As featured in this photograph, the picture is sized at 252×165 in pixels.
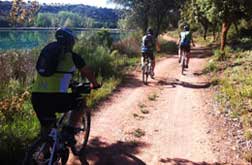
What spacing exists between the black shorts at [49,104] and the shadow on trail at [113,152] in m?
1.57

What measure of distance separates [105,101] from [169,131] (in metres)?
3.12

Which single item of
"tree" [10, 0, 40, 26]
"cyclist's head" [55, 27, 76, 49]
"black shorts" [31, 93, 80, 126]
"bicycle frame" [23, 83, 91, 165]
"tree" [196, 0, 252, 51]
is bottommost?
"bicycle frame" [23, 83, 91, 165]

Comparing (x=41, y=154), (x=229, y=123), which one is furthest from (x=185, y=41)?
(x=41, y=154)

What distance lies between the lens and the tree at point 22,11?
41.6 ft

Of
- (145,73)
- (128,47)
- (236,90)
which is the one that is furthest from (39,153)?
(128,47)

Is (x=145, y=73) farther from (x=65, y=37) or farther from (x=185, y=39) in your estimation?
(x=65, y=37)

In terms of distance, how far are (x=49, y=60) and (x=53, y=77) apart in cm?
26

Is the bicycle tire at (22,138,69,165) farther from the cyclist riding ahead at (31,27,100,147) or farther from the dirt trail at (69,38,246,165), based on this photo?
the dirt trail at (69,38,246,165)

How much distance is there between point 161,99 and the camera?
11648mm

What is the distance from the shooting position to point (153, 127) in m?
8.84

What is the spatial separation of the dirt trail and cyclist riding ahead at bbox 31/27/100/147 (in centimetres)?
154

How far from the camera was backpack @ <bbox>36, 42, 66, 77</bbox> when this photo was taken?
16.8 ft

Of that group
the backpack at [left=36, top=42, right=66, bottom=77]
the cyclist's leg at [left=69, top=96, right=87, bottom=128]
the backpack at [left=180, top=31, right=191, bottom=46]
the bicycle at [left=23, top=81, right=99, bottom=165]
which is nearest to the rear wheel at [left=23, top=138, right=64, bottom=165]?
the bicycle at [left=23, top=81, right=99, bottom=165]

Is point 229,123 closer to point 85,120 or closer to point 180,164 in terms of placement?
point 180,164
